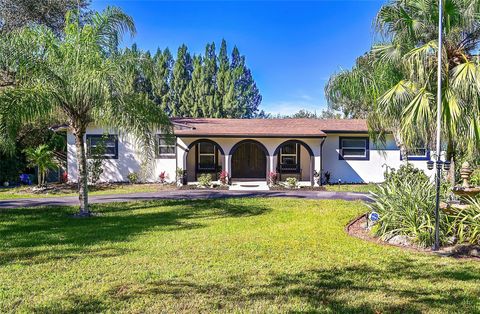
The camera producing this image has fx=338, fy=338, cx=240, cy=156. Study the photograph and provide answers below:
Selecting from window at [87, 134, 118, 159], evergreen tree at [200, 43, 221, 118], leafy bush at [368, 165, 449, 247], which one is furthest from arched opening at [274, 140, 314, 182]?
evergreen tree at [200, 43, 221, 118]

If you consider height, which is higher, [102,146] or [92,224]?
[102,146]

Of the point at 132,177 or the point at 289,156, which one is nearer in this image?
the point at 132,177

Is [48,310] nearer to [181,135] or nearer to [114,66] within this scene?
[114,66]

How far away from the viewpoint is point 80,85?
900cm

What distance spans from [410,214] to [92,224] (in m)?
8.29

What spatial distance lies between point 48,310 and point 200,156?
54.4ft

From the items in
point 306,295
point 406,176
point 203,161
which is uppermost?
point 203,161

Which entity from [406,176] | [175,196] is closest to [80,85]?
[175,196]

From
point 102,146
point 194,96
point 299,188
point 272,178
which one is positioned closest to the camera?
point 299,188

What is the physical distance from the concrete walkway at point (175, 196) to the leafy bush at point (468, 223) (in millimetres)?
6277

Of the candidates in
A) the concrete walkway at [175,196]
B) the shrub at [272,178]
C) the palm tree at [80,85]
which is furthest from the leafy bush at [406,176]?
the palm tree at [80,85]

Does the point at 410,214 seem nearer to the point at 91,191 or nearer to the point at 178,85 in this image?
the point at 91,191

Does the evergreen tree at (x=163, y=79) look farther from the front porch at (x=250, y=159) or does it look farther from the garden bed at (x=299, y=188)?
the garden bed at (x=299, y=188)

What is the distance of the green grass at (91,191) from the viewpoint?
1542 cm
